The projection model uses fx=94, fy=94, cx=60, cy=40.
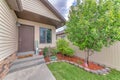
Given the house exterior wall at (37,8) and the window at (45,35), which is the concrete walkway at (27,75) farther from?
the window at (45,35)

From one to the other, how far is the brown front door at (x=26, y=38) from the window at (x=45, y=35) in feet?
3.34

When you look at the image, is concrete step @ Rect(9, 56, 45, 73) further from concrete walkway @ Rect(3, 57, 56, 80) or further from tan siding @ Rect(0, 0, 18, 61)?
tan siding @ Rect(0, 0, 18, 61)

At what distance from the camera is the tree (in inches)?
221

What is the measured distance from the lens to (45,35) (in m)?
9.30

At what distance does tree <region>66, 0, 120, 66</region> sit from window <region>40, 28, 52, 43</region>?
3356mm

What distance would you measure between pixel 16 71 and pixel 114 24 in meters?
6.05

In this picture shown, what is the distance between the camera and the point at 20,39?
24.4 ft

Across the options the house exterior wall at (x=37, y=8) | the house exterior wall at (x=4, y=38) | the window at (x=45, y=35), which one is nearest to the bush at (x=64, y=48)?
the window at (x=45, y=35)

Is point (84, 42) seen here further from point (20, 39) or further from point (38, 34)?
point (20, 39)

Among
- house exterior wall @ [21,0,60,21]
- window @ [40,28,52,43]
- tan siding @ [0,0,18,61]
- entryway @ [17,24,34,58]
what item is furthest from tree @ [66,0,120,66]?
tan siding @ [0,0,18,61]

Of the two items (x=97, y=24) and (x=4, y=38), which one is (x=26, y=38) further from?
(x=97, y=24)

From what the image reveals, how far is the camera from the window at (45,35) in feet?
29.5

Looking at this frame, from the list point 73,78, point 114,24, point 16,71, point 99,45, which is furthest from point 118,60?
point 16,71

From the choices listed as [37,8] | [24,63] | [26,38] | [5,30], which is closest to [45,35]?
[26,38]
